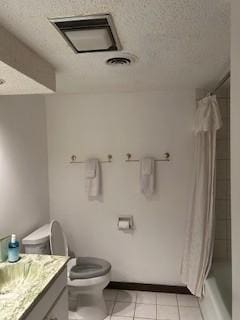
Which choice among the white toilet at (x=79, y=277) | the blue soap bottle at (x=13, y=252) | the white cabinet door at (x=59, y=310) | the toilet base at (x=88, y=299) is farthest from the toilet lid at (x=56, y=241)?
the white cabinet door at (x=59, y=310)

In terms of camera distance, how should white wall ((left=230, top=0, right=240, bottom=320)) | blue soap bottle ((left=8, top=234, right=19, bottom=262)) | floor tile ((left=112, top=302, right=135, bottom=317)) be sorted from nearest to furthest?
white wall ((left=230, top=0, right=240, bottom=320)) < blue soap bottle ((left=8, top=234, right=19, bottom=262)) < floor tile ((left=112, top=302, right=135, bottom=317))

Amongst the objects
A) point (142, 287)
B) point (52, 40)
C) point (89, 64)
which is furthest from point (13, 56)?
point (142, 287)

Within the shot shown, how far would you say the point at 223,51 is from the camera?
1.75m

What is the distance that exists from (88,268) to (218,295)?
125 cm

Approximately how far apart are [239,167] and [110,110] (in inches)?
81.3

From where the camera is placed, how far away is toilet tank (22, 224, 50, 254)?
233 centimetres

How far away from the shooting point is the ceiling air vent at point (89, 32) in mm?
1295

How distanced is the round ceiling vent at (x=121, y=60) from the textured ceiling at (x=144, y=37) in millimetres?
53

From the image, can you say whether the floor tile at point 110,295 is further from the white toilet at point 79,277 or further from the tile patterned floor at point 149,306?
the white toilet at point 79,277

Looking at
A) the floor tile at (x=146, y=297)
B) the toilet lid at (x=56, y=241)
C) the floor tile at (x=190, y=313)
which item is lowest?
the floor tile at (x=190, y=313)

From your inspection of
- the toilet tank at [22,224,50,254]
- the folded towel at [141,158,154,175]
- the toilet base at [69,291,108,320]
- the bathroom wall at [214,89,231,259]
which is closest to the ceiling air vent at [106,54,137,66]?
the folded towel at [141,158,154,175]

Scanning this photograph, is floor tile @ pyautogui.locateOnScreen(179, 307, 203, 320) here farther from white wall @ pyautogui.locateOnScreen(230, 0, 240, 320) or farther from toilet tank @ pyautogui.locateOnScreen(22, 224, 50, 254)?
white wall @ pyautogui.locateOnScreen(230, 0, 240, 320)

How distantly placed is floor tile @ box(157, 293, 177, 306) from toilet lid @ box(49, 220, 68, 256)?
1.13 meters

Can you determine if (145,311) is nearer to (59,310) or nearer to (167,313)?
(167,313)
